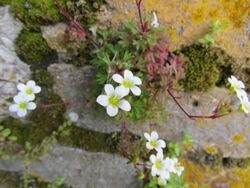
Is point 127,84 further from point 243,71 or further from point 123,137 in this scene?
point 243,71

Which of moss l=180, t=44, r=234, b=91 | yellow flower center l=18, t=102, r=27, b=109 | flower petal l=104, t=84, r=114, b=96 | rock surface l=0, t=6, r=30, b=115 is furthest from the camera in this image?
moss l=180, t=44, r=234, b=91

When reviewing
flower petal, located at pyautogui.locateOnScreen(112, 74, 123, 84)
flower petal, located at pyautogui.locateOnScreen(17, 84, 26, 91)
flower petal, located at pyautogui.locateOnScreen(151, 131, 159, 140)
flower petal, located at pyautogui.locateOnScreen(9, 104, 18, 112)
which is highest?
flower petal, located at pyautogui.locateOnScreen(112, 74, 123, 84)

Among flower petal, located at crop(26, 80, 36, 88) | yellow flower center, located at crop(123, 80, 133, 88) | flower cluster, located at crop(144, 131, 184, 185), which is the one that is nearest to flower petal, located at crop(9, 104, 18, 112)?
flower petal, located at crop(26, 80, 36, 88)

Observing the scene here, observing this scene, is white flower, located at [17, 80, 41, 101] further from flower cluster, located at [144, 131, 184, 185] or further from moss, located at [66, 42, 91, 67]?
flower cluster, located at [144, 131, 184, 185]

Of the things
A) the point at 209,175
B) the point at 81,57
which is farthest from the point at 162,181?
the point at 81,57

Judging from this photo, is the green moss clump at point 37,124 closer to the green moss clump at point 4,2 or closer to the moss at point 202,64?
the green moss clump at point 4,2

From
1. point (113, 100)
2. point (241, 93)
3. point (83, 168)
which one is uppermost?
point (241, 93)

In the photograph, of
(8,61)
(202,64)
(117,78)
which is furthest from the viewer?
(202,64)
